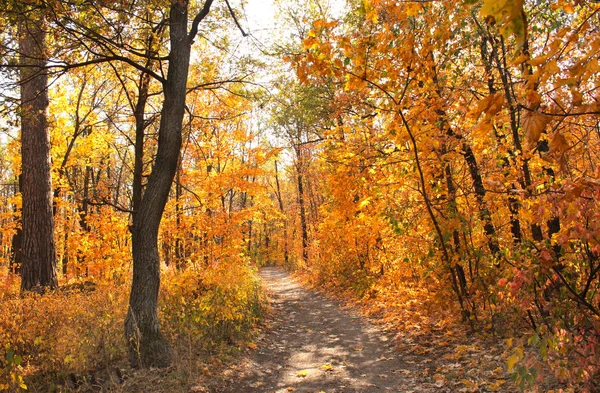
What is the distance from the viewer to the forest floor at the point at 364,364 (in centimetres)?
476

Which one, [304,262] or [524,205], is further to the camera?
[304,262]

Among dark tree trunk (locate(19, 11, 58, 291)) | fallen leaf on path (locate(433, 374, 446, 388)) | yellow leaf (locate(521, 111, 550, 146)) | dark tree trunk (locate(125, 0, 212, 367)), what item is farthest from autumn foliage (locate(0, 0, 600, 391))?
fallen leaf on path (locate(433, 374, 446, 388))

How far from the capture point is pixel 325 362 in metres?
6.30

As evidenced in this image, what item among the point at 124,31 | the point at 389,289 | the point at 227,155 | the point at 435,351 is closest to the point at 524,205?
the point at 435,351

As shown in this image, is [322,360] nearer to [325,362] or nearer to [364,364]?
[325,362]

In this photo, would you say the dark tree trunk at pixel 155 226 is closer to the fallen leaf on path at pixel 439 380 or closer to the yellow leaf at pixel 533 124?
the fallen leaf on path at pixel 439 380

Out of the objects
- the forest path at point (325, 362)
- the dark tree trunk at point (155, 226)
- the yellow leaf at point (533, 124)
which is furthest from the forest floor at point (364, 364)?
the yellow leaf at point (533, 124)

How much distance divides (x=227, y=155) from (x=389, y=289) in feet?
22.4

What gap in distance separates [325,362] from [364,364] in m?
0.68

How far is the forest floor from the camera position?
4.76 meters

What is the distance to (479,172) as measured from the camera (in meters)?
6.51

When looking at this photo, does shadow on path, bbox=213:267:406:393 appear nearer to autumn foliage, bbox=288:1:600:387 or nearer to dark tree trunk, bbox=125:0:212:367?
dark tree trunk, bbox=125:0:212:367

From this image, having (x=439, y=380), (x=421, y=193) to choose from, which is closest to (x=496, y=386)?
(x=439, y=380)

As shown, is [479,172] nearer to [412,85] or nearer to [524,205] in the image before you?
[524,205]
